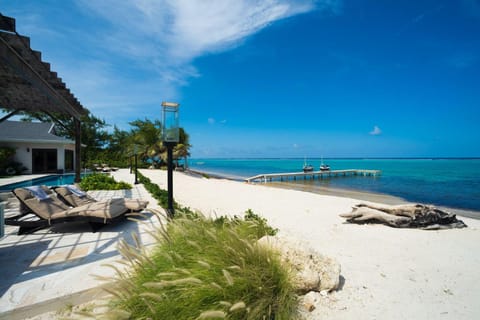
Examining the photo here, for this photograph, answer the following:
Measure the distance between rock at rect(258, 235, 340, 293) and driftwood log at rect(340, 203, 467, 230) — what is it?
13.1 ft

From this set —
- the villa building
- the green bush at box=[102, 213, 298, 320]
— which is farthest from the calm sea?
the villa building

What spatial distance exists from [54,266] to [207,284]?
263cm

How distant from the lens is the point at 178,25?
7.54 metres

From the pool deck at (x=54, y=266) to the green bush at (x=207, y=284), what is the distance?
0.34m

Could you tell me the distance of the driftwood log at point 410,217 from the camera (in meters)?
5.63

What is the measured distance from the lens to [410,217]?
228 inches

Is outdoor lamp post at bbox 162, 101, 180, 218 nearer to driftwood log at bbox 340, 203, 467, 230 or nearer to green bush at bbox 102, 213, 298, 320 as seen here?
green bush at bbox 102, 213, 298, 320

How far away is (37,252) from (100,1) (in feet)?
19.7

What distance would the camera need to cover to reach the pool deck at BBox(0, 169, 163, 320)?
7.11 ft

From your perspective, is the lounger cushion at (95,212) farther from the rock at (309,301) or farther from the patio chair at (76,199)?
the rock at (309,301)

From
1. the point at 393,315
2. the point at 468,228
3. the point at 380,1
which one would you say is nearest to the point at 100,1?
the point at 393,315

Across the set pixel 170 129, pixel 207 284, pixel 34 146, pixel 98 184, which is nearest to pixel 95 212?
pixel 170 129

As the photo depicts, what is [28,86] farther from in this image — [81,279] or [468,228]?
[468,228]

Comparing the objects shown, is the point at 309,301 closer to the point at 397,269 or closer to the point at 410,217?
the point at 397,269
